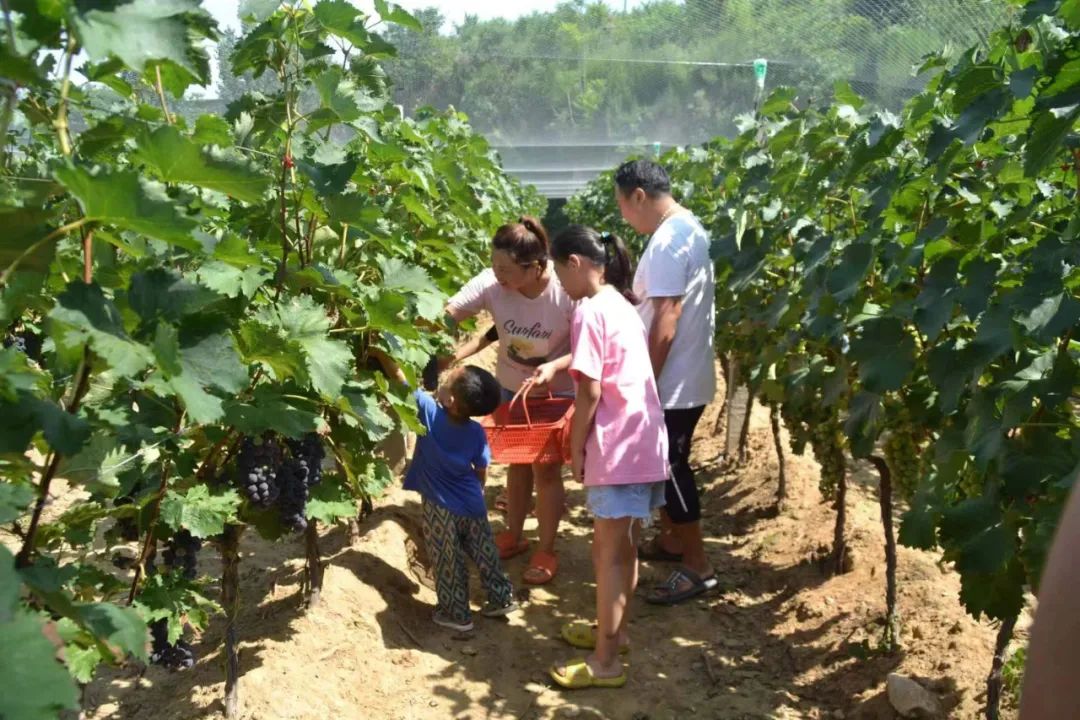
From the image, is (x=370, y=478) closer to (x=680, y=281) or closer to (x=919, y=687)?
(x=680, y=281)

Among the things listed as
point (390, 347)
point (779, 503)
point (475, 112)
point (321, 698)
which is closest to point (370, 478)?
point (390, 347)

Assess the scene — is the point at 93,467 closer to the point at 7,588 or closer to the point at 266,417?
the point at 266,417

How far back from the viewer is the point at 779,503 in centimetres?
565

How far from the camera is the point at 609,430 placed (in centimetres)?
364

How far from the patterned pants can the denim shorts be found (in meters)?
0.68

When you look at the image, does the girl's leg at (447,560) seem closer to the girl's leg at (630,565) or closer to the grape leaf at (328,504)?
the girl's leg at (630,565)

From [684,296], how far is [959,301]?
1.66 m

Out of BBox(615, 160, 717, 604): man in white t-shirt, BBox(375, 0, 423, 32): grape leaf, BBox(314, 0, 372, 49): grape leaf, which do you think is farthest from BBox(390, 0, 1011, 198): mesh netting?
BBox(314, 0, 372, 49): grape leaf

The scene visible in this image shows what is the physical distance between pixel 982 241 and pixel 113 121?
235 centimetres

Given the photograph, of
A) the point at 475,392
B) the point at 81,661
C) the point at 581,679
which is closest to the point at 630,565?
the point at 581,679

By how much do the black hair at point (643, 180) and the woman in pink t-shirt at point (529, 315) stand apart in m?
0.39

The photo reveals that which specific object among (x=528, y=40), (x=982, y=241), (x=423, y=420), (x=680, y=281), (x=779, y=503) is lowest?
(x=779, y=503)

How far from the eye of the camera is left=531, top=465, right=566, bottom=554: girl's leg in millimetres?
4688

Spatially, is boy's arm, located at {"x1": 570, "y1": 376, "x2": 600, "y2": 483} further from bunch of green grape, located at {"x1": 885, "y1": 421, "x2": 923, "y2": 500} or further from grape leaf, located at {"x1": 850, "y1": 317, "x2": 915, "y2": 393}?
bunch of green grape, located at {"x1": 885, "y1": 421, "x2": 923, "y2": 500}
